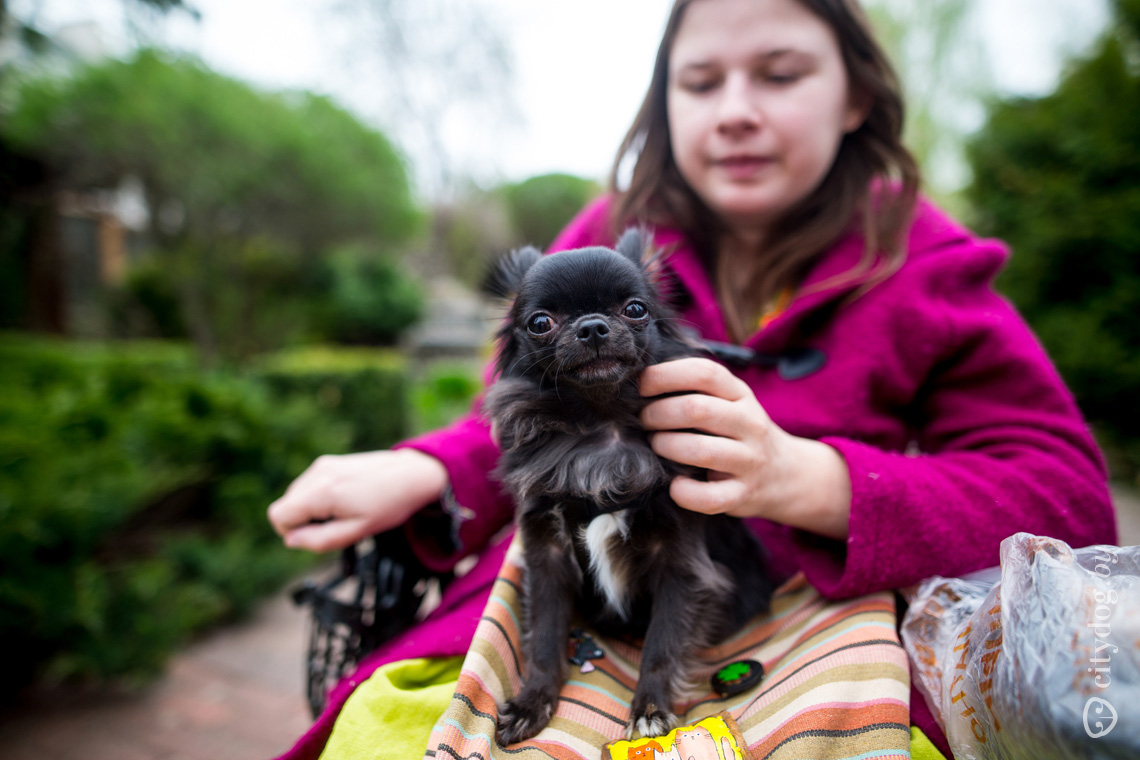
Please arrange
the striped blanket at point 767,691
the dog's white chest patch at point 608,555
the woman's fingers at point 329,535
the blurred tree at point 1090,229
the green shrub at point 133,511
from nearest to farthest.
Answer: the striped blanket at point 767,691, the dog's white chest patch at point 608,555, the woman's fingers at point 329,535, the green shrub at point 133,511, the blurred tree at point 1090,229

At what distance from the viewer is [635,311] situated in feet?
4.52

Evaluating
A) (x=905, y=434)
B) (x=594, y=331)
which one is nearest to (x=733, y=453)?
(x=594, y=331)

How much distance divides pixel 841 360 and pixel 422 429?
22.1ft

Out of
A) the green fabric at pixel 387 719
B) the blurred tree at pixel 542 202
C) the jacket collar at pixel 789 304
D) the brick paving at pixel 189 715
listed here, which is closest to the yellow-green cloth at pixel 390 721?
the green fabric at pixel 387 719

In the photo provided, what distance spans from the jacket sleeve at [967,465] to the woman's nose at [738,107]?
2.00ft

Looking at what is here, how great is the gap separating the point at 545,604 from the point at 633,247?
0.88 m

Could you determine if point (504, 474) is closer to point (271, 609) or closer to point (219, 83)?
point (271, 609)

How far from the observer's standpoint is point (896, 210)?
1.91 m

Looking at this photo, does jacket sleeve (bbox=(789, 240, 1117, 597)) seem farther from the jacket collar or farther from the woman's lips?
the woman's lips

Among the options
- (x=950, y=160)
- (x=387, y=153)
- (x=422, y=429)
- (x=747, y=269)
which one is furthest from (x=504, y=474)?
(x=950, y=160)

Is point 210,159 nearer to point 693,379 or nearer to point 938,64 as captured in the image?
point 693,379

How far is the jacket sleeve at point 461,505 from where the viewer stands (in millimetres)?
1884

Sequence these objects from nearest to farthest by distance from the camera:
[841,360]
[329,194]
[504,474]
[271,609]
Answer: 1. [504,474]
2. [841,360]
3. [271,609]
4. [329,194]

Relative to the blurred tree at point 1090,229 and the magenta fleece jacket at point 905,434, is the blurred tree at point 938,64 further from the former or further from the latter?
the magenta fleece jacket at point 905,434
